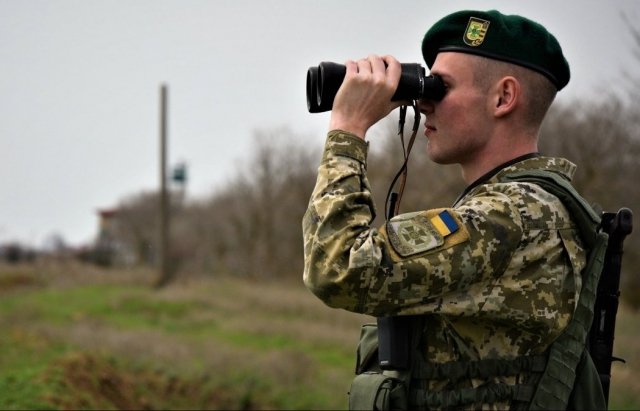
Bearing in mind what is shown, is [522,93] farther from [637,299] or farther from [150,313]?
[637,299]

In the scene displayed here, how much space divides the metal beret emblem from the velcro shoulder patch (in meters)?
0.50

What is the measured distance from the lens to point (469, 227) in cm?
190

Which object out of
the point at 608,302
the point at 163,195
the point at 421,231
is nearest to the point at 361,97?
the point at 421,231

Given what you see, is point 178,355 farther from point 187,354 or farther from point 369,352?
point 369,352

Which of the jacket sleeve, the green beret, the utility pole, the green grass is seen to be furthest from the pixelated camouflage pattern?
the utility pole

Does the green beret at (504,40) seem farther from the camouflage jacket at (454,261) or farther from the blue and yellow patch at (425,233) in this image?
the blue and yellow patch at (425,233)

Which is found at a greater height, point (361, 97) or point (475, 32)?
point (475, 32)

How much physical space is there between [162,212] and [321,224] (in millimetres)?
23492

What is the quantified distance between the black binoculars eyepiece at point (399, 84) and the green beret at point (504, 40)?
143 mm

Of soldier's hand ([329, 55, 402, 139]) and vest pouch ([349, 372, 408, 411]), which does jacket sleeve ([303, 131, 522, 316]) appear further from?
vest pouch ([349, 372, 408, 411])

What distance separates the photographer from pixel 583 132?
69.4 ft

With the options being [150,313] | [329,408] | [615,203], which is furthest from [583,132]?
[329,408]

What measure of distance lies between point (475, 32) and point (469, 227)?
0.57 meters

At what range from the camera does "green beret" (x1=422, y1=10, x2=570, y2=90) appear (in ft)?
7.03
